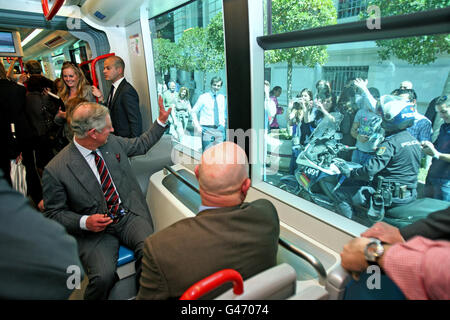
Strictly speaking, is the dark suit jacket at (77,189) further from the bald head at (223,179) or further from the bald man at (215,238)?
the bald head at (223,179)

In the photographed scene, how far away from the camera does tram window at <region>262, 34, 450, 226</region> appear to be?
149cm

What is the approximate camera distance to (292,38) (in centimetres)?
181

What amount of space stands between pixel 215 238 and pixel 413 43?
1.51m

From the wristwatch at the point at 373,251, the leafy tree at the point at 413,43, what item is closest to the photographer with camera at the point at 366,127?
the leafy tree at the point at 413,43

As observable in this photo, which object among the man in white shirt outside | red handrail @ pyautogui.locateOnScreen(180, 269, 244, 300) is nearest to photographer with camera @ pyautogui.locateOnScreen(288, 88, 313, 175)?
the man in white shirt outside

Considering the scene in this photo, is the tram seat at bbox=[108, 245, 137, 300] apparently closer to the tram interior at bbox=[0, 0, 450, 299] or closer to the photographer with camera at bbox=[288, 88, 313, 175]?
the tram interior at bbox=[0, 0, 450, 299]

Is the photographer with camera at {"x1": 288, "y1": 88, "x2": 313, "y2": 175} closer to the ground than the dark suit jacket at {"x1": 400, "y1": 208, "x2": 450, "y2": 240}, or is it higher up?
higher up

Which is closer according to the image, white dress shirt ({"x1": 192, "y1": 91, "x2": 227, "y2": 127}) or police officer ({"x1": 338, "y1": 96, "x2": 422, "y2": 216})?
police officer ({"x1": 338, "y1": 96, "x2": 422, "y2": 216})

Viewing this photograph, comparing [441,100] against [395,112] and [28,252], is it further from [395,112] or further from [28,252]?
[28,252]

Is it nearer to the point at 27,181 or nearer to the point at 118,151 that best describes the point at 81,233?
the point at 118,151

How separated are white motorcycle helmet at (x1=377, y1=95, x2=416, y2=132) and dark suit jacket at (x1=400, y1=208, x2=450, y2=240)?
651 mm
